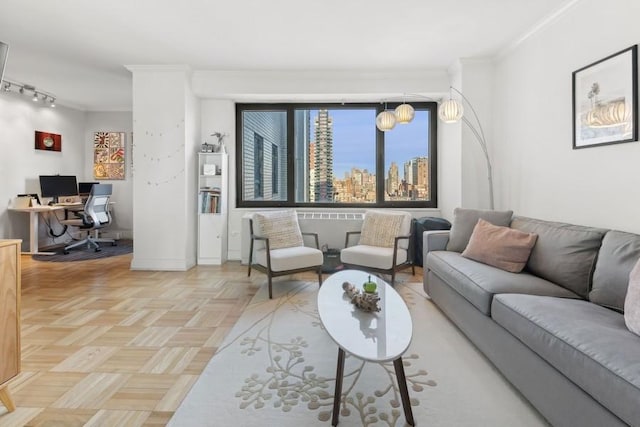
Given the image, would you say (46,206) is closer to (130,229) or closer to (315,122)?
(130,229)

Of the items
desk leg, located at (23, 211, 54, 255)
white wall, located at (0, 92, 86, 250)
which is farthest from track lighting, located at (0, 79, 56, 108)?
desk leg, located at (23, 211, 54, 255)

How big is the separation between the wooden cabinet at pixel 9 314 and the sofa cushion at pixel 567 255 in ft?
10.5

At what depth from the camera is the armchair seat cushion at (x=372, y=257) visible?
A: 3621 mm

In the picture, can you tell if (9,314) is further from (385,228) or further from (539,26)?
(539,26)

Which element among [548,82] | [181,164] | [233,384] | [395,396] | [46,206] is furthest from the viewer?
[46,206]

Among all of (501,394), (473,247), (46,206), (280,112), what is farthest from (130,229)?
(501,394)

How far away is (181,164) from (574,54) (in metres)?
4.37

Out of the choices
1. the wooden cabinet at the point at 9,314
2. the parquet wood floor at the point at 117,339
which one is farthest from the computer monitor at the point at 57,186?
the wooden cabinet at the point at 9,314

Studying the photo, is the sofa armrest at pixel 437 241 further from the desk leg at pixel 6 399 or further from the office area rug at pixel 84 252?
the office area rug at pixel 84 252

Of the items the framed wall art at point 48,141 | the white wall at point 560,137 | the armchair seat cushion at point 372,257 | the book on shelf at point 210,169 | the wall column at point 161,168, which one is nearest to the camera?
the white wall at point 560,137

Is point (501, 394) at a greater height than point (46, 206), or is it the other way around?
point (46, 206)

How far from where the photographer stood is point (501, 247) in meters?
2.64

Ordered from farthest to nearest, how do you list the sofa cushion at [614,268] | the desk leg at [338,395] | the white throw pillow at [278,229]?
the white throw pillow at [278,229], the sofa cushion at [614,268], the desk leg at [338,395]

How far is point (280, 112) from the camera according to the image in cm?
522
